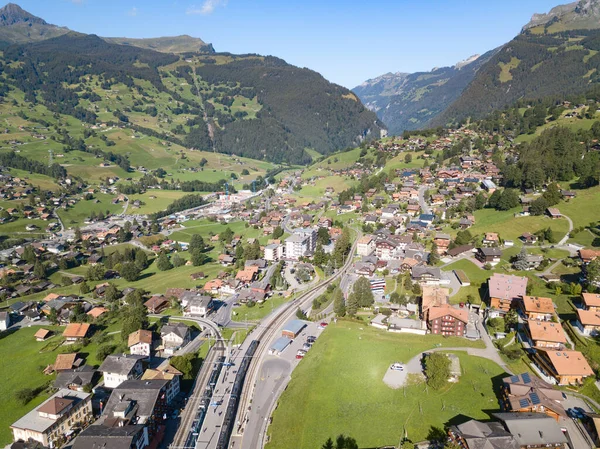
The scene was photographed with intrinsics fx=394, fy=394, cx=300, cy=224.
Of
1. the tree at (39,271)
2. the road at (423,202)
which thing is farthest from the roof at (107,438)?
the road at (423,202)

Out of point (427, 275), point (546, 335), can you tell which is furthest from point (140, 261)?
point (546, 335)

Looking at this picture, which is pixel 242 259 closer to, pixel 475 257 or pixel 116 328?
pixel 116 328

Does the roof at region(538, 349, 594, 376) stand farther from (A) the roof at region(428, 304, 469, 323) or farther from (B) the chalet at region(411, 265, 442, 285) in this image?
(B) the chalet at region(411, 265, 442, 285)

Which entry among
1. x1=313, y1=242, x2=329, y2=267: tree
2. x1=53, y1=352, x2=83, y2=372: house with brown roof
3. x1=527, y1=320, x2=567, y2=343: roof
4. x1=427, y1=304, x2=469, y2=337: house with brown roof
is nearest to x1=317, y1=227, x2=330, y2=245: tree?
x1=313, y1=242, x2=329, y2=267: tree

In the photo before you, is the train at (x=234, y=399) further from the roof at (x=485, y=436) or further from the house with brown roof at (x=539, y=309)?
the house with brown roof at (x=539, y=309)

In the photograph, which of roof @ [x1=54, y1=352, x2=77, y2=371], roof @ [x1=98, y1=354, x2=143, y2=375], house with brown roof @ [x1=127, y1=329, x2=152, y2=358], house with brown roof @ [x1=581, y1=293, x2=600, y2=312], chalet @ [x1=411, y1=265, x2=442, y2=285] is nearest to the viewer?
roof @ [x1=98, y1=354, x2=143, y2=375]

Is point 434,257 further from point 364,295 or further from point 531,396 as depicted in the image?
point 531,396
